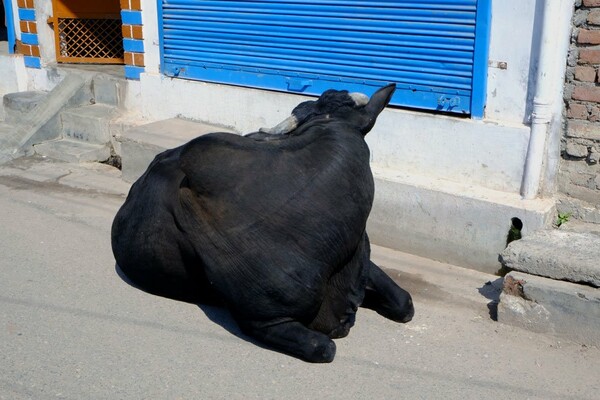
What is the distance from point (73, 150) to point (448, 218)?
4.02 m

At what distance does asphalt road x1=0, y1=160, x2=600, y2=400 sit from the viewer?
3.81 metres

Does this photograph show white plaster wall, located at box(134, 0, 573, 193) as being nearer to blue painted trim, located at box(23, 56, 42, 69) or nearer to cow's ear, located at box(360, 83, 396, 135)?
cow's ear, located at box(360, 83, 396, 135)

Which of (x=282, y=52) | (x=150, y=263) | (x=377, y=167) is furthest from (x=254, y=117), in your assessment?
(x=150, y=263)

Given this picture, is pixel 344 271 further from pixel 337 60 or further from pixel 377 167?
pixel 337 60

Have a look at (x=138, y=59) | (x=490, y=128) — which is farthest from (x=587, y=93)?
(x=138, y=59)

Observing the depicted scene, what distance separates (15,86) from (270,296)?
236 inches

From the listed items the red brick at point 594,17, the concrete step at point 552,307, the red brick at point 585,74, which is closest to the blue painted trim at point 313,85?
the red brick at point 585,74

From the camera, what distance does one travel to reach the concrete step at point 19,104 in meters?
8.30

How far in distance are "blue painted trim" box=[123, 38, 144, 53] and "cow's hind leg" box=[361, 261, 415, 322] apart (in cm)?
386

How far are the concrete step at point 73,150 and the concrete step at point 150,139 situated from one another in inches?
22.1

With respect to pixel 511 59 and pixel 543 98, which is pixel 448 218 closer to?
pixel 543 98

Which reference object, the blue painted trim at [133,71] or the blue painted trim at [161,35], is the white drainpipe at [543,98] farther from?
the blue painted trim at [133,71]

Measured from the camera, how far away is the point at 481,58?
17.5 feet

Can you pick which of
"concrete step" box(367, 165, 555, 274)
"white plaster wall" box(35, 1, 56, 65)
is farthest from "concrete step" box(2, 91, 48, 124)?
"concrete step" box(367, 165, 555, 274)
